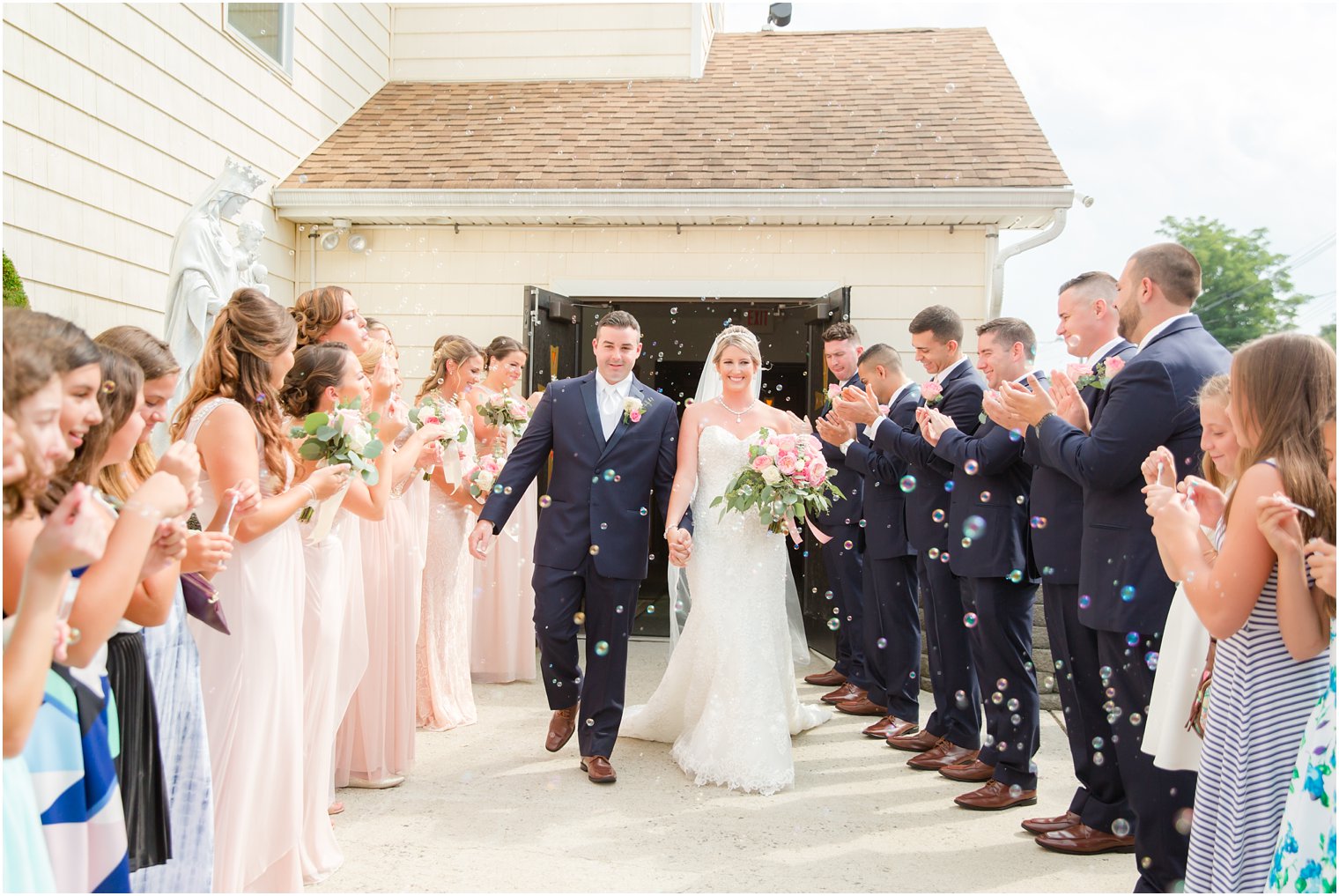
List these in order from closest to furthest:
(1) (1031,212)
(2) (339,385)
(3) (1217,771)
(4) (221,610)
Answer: (3) (1217,771)
(4) (221,610)
(2) (339,385)
(1) (1031,212)

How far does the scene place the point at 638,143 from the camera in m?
9.62

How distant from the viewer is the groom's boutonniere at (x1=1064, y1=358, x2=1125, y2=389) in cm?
405

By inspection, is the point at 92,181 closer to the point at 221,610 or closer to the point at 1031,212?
the point at 221,610

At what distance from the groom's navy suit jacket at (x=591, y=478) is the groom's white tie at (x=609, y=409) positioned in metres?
0.04

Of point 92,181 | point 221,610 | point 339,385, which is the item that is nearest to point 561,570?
point 339,385

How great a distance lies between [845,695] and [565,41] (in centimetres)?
756

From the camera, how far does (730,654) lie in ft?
17.3

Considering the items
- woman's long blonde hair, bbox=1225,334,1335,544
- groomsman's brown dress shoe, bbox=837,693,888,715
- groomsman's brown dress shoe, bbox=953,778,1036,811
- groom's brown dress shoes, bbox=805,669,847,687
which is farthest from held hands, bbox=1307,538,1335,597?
groom's brown dress shoes, bbox=805,669,847,687

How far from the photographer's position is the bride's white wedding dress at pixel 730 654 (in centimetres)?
508

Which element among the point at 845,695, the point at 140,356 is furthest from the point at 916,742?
the point at 140,356

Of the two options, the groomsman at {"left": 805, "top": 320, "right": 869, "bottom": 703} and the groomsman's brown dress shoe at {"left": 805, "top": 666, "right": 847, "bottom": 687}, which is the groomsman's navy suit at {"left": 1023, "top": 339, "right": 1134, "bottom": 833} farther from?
the groomsman's brown dress shoe at {"left": 805, "top": 666, "right": 847, "bottom": 687}

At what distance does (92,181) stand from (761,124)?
19.6 feet

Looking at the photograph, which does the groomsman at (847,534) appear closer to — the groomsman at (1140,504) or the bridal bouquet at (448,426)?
the bridal bouquet at (448,426)

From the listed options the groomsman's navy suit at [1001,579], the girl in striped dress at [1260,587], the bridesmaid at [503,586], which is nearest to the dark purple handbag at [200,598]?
the girl in striped dress at [1260,587]
